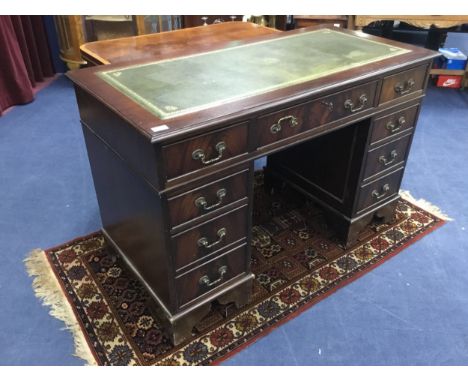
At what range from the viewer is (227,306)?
1596 millimetres

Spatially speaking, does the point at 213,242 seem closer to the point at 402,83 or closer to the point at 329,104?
the point at 329,104

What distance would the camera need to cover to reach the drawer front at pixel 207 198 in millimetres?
1196

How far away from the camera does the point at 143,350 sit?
1454mm

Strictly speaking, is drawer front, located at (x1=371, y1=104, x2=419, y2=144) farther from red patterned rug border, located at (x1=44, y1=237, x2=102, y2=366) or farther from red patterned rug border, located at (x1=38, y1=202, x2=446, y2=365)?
red patterned rug border, located at (x1=44, y1=237, x2=102, y2=366)

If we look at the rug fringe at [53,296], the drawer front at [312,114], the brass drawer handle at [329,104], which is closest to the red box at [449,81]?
the drawer front at [312,114]

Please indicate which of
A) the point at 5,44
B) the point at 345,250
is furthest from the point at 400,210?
the point at 5,44

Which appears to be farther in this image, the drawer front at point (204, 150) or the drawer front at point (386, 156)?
the drawer front at point (386, 156)

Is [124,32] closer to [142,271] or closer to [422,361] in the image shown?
[142,271]

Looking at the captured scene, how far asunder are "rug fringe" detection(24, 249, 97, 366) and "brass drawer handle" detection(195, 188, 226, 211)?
651 mm

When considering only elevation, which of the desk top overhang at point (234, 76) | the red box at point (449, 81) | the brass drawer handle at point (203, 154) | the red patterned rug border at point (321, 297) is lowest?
the red patterned rug border at point (321, 297)

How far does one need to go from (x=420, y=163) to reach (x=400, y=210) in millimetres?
515

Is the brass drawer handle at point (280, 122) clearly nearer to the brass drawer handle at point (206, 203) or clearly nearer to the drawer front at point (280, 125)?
the drawer front at point (280, 125)

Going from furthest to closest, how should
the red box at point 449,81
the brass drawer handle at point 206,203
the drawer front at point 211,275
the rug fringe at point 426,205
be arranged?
the red box at point 449,81 → the rug fringe at point 426,205 → the drawer front at point 211,275 → the brass drawer handle at point 206,203

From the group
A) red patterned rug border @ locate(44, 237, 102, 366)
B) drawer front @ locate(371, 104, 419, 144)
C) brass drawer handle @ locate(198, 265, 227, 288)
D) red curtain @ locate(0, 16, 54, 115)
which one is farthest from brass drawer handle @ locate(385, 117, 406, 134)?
red curtain @ locate(0, 16, 54, 115)
